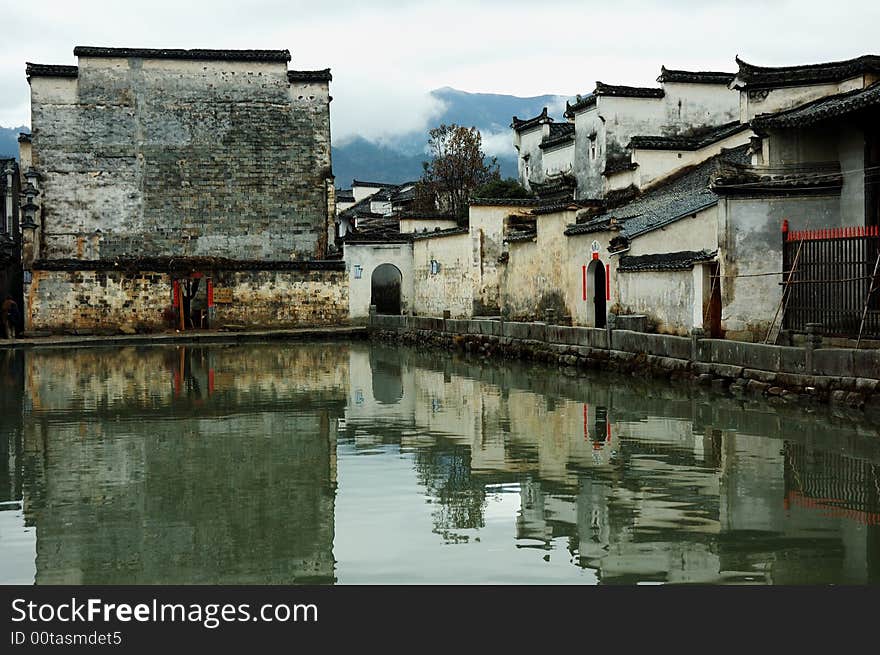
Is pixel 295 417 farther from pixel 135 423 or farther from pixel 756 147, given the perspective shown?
pixel 756 147

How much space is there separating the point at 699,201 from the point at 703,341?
7.44m

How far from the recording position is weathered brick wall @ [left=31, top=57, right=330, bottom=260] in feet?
127

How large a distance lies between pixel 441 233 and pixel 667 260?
13311mm

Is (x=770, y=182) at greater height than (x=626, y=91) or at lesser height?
lesser

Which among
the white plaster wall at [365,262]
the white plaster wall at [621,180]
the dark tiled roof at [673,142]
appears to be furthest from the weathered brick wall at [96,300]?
the dark tiled roof at [673,142]

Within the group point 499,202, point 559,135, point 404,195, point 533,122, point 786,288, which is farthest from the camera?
point 404,195

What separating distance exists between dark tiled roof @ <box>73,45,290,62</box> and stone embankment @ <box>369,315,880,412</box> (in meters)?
16.1

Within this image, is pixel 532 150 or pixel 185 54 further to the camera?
pixel 532 150

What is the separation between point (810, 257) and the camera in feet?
59.2

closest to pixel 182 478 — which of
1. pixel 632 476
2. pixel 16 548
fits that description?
pixel 16 548

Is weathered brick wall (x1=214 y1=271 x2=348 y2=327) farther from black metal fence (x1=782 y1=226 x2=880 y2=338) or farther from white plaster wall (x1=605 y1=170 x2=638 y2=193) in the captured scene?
black metal fence (x1=782 y1=226 x2=880 y2=338)

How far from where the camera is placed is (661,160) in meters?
33.7

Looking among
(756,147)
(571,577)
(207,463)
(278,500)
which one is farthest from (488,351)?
(571,577)

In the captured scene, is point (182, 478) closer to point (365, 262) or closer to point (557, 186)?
point (365, 262)
